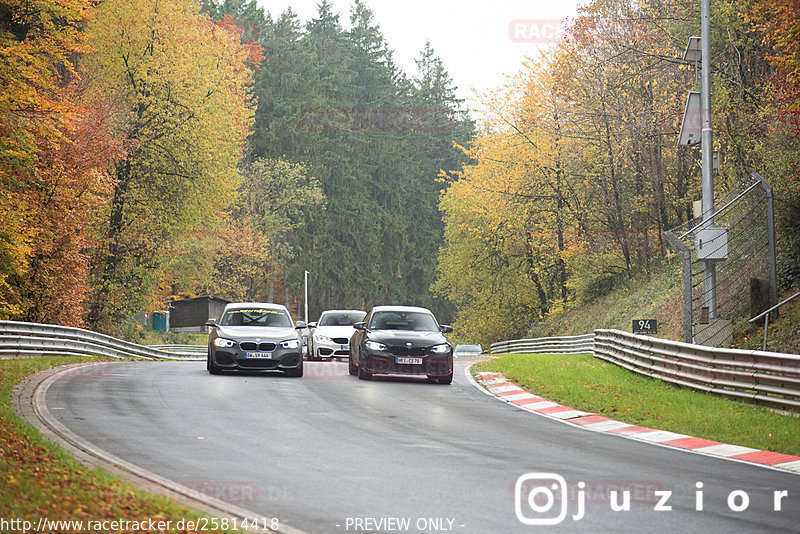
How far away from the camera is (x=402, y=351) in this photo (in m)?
19.9

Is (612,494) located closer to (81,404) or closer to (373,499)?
(373,499)

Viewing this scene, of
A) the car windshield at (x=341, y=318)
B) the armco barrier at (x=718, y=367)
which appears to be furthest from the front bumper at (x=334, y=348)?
the armco barrier at (x=718, y=367)

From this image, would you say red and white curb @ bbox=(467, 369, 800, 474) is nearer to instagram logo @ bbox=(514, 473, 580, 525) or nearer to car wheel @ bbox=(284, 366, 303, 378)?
instagram logo @ bbox=(514, 473, 580, 525)

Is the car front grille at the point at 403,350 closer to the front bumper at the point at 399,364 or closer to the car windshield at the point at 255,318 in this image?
the front bumper at the point at 399,364

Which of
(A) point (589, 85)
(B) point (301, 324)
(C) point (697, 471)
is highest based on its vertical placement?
(A) point (589, 85)

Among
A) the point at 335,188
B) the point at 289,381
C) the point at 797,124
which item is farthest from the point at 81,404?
the point at 335,188

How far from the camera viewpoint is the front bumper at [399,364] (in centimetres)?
1992

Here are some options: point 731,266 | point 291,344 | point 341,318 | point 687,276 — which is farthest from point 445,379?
point 341,318

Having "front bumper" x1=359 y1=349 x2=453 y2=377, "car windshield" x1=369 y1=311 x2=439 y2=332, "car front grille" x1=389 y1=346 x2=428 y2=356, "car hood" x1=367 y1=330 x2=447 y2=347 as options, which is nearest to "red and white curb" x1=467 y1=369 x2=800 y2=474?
"front bumper" x1=359 y1=349 x2=453 y2=377

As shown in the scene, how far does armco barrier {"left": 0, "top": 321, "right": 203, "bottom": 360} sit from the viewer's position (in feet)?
78.6

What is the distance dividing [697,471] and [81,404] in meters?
9.22

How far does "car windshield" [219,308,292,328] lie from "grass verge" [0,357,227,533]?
1119 centimetres

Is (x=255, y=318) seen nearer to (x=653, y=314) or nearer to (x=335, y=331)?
(x=335, y=331)

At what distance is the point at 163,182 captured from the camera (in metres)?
39.8
